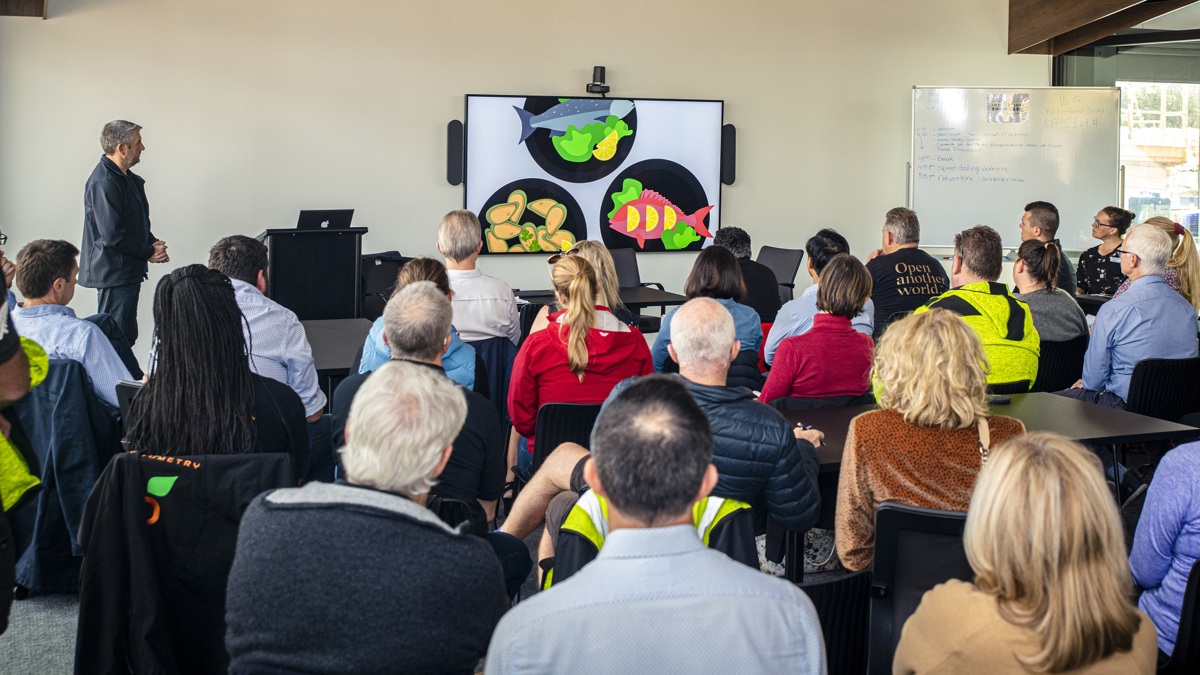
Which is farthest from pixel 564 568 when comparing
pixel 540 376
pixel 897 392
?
pixel 540 376

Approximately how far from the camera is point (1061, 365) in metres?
4.73

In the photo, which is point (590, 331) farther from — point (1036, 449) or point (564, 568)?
point (1036, 449)

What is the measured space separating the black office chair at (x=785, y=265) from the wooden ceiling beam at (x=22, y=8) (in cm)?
496

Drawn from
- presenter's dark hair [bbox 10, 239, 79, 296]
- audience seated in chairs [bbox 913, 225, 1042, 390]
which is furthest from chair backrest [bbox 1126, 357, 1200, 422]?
presenter's dark hair [bbox 10, 239, 79, 296]

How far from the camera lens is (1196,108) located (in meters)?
7.90

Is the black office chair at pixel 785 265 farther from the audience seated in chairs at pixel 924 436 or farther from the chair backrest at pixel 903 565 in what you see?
the chair backrest at pixel 903 565

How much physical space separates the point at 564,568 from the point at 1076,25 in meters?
7.23

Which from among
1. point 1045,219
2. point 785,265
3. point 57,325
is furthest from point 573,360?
point 785,265

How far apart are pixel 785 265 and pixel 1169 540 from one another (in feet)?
17.2

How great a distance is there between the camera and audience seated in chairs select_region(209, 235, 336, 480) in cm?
357

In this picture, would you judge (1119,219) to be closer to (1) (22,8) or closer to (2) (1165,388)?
(2) (1165,388)

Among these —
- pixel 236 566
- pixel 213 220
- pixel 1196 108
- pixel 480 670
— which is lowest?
pixel 480 670

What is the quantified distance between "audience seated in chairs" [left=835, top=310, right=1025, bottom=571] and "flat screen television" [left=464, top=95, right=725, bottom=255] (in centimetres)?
548

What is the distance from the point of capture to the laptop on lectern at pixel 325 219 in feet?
21.5
